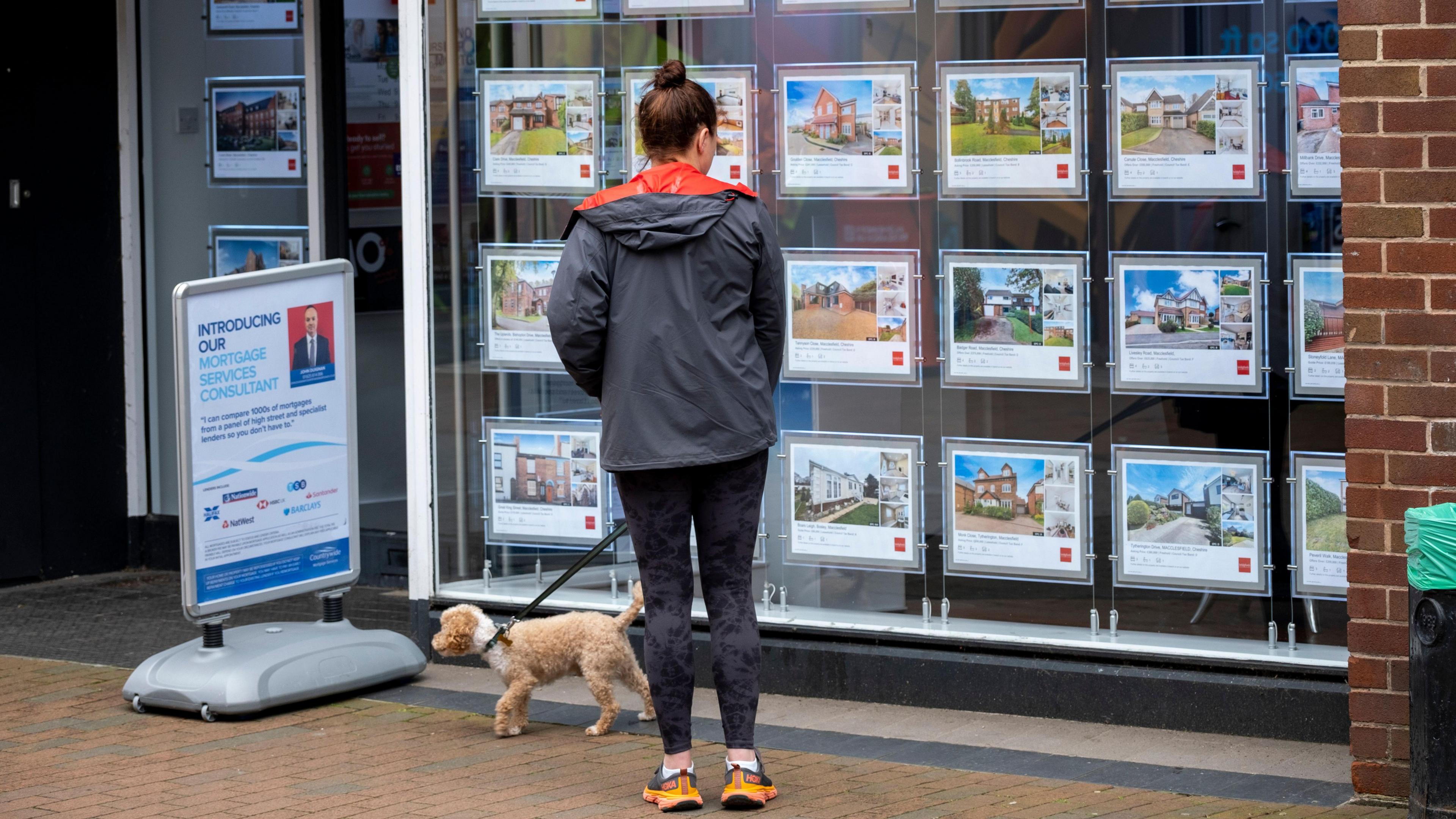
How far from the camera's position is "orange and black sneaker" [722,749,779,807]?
4719mm

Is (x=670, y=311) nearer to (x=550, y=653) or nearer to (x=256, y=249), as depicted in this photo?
(x=550, y=653)

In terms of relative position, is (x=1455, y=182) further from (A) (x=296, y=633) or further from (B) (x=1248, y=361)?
(A) (x=296, y=633)

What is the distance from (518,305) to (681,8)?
50.4 inches

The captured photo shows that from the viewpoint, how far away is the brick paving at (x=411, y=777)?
4746 mm

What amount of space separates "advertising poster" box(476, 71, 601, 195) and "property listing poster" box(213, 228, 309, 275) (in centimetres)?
218

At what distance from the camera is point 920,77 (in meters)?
5.93

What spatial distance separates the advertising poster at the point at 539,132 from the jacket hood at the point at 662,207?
1869 mm

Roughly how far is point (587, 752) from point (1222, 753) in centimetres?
193

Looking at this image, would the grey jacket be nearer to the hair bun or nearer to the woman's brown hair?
the woman's brown hair

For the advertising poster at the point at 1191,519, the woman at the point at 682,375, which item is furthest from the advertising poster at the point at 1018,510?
the woman at the point at 682,375

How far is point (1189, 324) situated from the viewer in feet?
18.4

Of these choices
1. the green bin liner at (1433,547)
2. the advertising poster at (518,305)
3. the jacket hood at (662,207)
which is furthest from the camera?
the advertising poster at (518,305)

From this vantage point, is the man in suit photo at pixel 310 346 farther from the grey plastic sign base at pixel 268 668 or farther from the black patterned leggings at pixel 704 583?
the black patterned leggings at pixel 704 583

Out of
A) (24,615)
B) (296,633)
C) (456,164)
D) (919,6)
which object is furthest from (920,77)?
(24,615)
